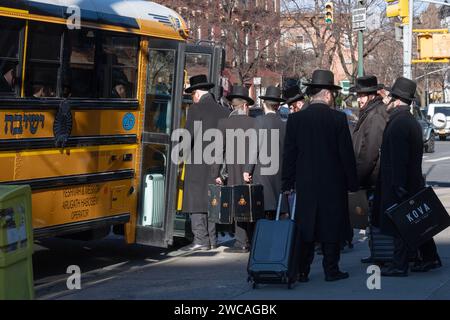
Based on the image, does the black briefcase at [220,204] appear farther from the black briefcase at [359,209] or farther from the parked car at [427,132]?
the parked car at [427,132]

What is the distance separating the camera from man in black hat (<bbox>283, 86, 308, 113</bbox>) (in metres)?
11.2

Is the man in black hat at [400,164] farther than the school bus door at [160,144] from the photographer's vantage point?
No

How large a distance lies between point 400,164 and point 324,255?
1.10 metres

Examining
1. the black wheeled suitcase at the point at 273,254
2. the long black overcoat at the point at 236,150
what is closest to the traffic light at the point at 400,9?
the long black overcoat at the point at 236,150

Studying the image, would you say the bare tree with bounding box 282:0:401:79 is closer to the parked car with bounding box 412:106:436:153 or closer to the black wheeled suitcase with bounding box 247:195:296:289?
the parked car with bounding box 412:106:436:153

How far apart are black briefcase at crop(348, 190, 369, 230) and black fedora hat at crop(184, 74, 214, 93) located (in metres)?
2.17

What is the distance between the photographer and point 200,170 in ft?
34.0

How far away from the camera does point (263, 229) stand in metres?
7.99

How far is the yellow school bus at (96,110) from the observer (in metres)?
8.23

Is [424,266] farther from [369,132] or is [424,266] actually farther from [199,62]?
[199,62]

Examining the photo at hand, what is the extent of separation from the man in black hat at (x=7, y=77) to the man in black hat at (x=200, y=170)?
8.55ft

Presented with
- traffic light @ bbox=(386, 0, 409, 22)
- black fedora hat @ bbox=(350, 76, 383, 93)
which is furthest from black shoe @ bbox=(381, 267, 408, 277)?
traffic light @ bbox=(386, 0, 409, 22)

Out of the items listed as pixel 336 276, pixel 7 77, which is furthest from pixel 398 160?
pixel 7 77

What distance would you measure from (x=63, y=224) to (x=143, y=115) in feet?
5.91
